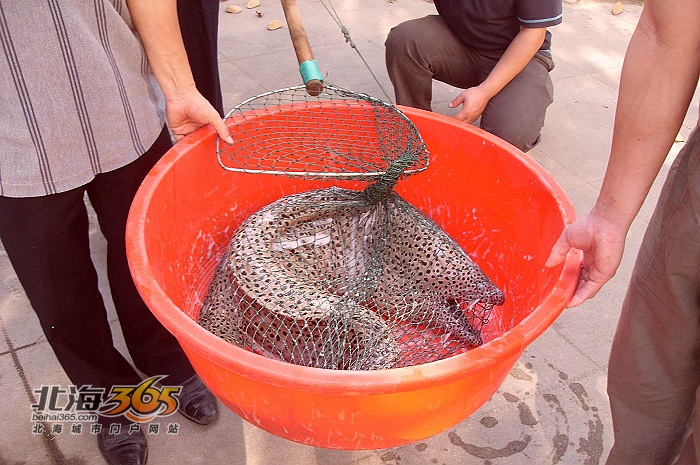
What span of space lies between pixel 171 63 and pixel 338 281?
952 millimetres

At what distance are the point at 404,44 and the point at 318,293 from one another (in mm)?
1931

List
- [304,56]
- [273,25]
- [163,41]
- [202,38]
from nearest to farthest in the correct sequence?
1. [163,41]
2. [304,56]
3. [202,38]
4. [273,25]

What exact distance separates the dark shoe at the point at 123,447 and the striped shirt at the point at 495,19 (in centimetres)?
243

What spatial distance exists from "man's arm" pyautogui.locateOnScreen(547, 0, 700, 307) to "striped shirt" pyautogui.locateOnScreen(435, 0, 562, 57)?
1.61 m

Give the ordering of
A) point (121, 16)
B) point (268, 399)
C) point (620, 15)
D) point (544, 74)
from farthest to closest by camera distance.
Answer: point (620, 15), point (544, 74), point (121, 16), point (268, 399)

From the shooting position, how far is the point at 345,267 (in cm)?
236

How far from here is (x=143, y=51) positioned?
186 centimetres

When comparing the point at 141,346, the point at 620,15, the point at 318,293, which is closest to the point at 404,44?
the point at 318,293

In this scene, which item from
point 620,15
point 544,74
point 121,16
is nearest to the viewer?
point 121,16

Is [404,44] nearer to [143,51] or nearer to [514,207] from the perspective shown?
[514,207]

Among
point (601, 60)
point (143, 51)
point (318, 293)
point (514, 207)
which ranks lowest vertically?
point (601, 60)

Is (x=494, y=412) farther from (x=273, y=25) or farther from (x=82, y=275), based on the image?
(x=273, y=25)

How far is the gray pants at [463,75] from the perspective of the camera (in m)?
3.18

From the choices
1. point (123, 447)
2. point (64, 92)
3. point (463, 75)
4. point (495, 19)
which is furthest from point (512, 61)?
point (123, 447)
